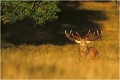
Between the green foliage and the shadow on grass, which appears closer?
the green foliage

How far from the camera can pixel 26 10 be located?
1030 inches

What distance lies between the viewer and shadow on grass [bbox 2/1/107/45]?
3580 centimetres

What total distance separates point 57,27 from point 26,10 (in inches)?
638

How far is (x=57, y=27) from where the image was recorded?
42.2 meters

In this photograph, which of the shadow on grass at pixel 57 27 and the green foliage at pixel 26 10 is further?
the shadow on grass at pixel 57 27

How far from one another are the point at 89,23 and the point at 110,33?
337 cm

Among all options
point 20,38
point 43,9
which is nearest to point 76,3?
point 20,38

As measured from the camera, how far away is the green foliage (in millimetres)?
25672

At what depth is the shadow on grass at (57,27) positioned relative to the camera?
3580 centimetres

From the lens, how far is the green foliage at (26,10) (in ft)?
84.2

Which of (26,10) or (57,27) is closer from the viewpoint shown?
(26,10)

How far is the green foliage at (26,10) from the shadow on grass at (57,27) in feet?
16.4

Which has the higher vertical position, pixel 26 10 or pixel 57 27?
pixel 26 10

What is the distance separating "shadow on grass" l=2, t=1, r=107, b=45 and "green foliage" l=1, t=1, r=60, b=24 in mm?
4994
